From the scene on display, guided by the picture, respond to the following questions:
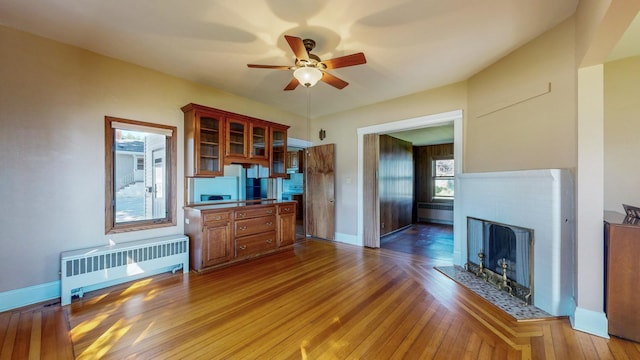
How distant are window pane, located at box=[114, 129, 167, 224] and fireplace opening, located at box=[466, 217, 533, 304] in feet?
14.2

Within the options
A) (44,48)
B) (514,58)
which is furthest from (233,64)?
(514,58)

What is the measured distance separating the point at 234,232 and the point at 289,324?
5.95 ft

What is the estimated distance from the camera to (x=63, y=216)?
2.65 m

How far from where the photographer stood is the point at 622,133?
8.89 ft

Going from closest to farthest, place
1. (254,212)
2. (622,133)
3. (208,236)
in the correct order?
(622,133) < (208,236) < (254,212)

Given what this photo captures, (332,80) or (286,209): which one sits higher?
(332,80)

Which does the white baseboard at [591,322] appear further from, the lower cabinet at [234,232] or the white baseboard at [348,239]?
the lower cabinet at [234,232]

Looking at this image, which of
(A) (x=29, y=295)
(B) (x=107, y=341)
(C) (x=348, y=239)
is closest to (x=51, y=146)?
(A) (x=29, y=295)

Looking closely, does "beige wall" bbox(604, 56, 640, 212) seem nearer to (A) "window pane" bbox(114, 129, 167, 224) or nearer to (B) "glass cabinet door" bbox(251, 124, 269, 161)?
(B) "glass cabinet door" bbox(251, 124, 269, 161)

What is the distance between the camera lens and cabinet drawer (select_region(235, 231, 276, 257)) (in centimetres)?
362

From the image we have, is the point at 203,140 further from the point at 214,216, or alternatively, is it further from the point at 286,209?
the point at 286,209

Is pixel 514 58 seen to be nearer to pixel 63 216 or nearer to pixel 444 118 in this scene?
pixel 444 118

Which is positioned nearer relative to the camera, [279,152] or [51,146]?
[51,146]

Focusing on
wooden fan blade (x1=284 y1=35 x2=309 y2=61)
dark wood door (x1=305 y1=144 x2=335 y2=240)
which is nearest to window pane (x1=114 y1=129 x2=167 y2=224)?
wooden fan blade (x1=284 y1=35 x2=309 y2=61)
